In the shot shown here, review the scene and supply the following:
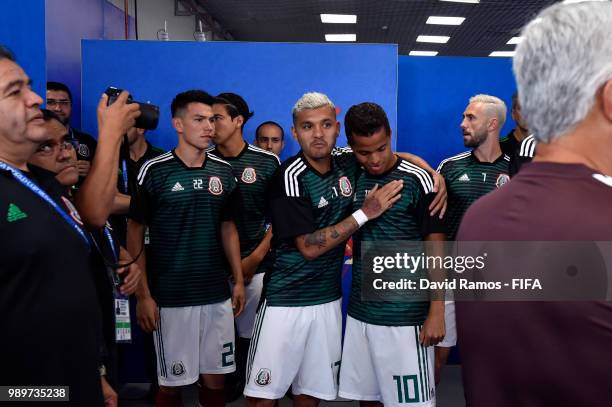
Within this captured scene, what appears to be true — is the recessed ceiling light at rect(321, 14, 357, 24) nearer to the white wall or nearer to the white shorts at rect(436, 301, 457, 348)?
the white wall

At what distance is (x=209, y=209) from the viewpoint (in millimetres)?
2643

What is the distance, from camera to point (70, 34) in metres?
4.08

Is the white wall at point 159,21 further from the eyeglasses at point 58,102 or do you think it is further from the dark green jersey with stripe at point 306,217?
the dark green jersey with stripe at point 306,217

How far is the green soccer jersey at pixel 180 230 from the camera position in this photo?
2.59 metres

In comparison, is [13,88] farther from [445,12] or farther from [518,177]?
[445,12]

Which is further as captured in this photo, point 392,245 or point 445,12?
point 445,12

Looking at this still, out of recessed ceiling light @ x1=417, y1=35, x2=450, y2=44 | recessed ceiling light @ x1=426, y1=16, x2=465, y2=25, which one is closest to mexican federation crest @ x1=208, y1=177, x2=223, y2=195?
recessed ceiling light @ x1=426, y1=16, x2=465, y2=25

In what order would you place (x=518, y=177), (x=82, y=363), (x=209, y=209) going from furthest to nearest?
(x=209, y=209), (x=82, y=363), (x=518, y=177)

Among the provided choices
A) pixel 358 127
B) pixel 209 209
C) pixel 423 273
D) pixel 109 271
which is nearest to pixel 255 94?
pixel 209 209

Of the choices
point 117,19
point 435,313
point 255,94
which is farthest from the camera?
point 117,19

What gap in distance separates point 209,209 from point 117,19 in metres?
3.48

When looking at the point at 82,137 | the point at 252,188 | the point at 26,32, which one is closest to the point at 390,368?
the point at 252,188

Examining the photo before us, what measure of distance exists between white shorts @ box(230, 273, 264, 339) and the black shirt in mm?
1827

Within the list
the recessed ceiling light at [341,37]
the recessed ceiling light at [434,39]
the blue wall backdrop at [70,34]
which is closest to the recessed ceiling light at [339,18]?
the recessed ceiling light at [341,37]
